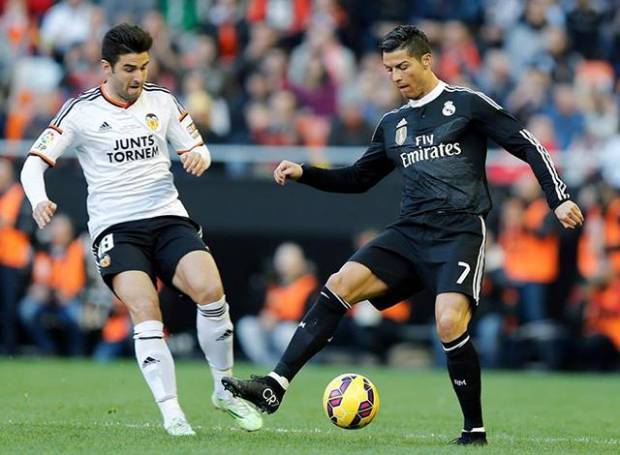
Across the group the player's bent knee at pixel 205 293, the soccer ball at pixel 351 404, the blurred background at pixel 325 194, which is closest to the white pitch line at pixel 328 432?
the soccer ball at pixel 351 404

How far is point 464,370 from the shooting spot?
8445 mm

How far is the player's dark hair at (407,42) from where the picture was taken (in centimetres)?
873

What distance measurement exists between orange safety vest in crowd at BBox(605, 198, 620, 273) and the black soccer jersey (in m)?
7.93

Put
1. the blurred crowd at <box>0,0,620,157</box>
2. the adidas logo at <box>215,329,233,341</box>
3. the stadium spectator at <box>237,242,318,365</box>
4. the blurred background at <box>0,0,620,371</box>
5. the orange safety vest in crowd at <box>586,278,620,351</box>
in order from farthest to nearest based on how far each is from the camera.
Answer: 1. the blurred crowd at <box>0,0,620,157</box>
2. the stadium spectator at <box>237,242,318,365</box>
3. the blurred background at <box>0,0,620,371</box>
4. the orange safety vest in crowd at <box>586,278,620,351</box>
5. the adidas logo at <box>215,329,233,341</box>

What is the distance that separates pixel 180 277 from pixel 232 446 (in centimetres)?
128

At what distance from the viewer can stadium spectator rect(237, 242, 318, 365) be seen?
17.0 m

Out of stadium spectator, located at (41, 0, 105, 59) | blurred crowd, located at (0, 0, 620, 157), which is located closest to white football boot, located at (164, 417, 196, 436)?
blurred crowd, located at (0, 0, 620, 157)

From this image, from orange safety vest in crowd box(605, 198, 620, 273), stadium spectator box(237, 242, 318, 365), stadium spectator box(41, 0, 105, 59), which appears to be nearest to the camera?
Answer: orange safety vest in crowd box(605, 198, 620, 273)

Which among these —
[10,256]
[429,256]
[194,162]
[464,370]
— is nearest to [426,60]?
[429,256]

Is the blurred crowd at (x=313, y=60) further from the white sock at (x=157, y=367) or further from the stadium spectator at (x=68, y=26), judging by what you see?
the white sock at (x=157, y=367)

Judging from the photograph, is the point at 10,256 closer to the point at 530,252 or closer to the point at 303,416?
the point at 530,252

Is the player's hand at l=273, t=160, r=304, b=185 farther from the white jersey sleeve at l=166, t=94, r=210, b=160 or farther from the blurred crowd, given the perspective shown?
the blurred crowd

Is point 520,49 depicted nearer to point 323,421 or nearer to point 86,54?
point 86,54

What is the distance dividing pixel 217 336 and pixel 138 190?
108cm
